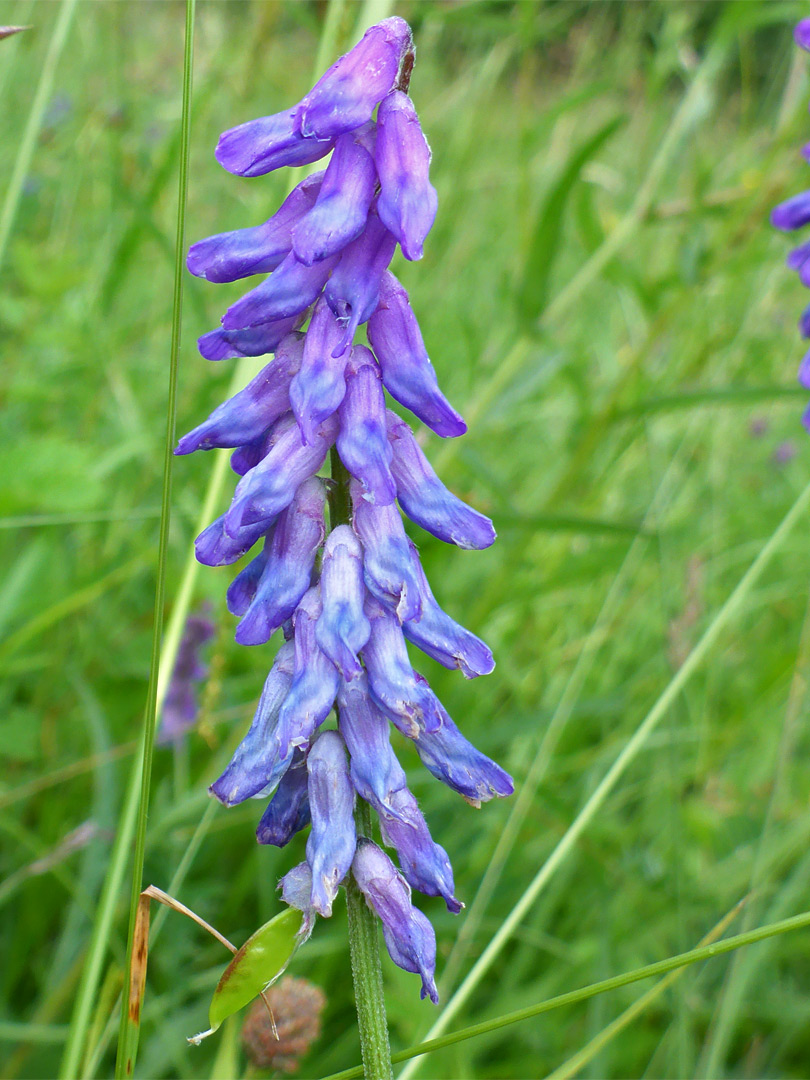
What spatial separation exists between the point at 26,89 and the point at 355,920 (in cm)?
532

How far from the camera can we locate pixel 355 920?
0.93 meters

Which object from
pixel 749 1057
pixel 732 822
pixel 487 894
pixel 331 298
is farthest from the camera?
pixel 732 822

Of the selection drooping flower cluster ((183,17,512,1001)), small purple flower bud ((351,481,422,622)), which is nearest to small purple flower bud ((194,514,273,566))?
drooping flower cluster ((183,17,512,1001))

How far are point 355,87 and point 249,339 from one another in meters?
0.26

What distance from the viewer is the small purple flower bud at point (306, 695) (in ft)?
2.91

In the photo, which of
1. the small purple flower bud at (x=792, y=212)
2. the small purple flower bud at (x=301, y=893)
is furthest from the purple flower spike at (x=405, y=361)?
the small purple flower bud at (x=792, y=212)

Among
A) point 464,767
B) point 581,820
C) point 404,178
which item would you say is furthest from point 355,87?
point 581,820

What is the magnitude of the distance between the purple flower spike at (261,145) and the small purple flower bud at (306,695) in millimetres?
455

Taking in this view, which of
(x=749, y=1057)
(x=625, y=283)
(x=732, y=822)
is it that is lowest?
(x=749, y=1057)

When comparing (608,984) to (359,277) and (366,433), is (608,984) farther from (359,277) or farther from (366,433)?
(359,277)

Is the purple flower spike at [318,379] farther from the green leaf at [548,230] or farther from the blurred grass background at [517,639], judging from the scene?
the green leaf at [548,230]

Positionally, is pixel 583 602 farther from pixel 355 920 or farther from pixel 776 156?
pixel 355 920

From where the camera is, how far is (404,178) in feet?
2.81

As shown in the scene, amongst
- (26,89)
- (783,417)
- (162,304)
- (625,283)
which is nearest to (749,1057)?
(625,283)
